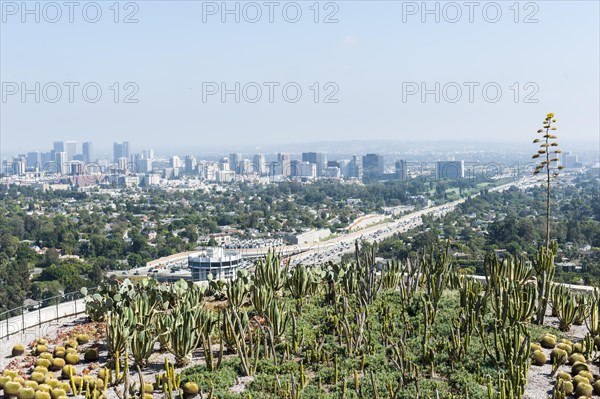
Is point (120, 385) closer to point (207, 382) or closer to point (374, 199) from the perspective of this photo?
point (207, 382)

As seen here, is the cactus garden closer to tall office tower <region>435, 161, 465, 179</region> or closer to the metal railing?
the metal railing

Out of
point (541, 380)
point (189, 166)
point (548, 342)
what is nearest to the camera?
point (541, 380)

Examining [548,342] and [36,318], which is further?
[36,318]

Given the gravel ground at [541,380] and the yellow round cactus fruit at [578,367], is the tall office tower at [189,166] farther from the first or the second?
the yellow round cactus fruit at [578,367]

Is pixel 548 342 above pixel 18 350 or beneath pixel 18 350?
above

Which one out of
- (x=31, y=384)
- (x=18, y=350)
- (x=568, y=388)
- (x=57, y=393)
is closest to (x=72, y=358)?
(x=31, y=384)

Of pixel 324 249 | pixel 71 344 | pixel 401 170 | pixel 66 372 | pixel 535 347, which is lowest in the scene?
pixel 324 249

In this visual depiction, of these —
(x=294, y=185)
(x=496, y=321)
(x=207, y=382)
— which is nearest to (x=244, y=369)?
(x=207, y=382)

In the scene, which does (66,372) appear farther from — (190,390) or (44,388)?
(190,390)
